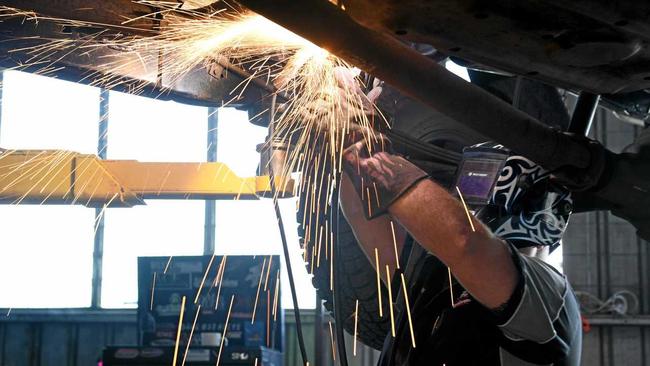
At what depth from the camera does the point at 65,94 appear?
8.84 metres

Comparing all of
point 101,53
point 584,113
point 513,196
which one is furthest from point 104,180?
point 584,113

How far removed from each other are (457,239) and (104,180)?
3.95m

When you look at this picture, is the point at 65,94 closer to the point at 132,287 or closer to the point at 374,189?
the point at 132,287

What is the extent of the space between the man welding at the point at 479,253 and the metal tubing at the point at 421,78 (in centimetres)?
17

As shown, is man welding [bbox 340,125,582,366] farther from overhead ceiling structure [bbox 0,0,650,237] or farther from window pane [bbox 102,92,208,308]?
window pane [bbox 102,92,208,308]

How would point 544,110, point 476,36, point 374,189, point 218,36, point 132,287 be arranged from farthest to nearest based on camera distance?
point 132,287
point 544,110
point 218,36
point 374,189
point 476,36

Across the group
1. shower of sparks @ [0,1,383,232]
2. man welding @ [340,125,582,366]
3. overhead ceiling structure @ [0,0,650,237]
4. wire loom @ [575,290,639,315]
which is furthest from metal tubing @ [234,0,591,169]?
wire loom @ [575,290,639,315]

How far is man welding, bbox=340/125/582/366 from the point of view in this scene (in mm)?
1801

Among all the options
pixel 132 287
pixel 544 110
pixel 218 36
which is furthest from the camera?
pixel 132 287

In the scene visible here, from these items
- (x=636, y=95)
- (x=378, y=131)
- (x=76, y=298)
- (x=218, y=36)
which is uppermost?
(x=218, y=36)

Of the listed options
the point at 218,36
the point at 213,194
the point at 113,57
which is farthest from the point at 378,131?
the point at 213,194

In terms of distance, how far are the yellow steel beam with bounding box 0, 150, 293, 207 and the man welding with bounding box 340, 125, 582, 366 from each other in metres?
2.91

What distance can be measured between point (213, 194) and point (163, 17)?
13.4 feet

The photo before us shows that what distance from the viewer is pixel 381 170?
1.78m
